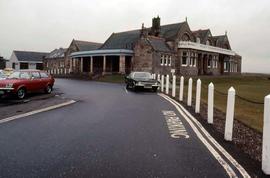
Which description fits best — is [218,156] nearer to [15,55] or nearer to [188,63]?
[188,63]

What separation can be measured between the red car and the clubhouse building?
3407 centimetres

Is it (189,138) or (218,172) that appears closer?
(218,172)

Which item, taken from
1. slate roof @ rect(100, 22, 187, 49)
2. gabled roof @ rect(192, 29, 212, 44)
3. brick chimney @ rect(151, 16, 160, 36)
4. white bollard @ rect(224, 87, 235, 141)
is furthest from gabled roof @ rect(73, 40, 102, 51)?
white bollard @ rect(224, 87, 235, 141)

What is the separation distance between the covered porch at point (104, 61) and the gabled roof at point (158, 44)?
154 inches

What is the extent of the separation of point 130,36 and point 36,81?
4788 centimetres

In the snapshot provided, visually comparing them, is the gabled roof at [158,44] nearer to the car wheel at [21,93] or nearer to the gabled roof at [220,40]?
the gabled roof at [220,40]

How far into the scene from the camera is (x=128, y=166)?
644cm

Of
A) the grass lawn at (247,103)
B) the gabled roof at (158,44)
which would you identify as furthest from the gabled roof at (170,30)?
the grass lawn at (247,103)

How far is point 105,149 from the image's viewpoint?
7.70 meters

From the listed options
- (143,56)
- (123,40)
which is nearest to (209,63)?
(123,40)

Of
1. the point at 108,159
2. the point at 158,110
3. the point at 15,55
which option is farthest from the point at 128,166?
the point at 15,55

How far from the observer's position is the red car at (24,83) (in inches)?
787

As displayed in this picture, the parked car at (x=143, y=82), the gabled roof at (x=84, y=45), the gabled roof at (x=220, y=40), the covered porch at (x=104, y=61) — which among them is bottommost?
the parked car at (x=143, y=82)

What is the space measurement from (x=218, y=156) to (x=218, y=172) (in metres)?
1.17
